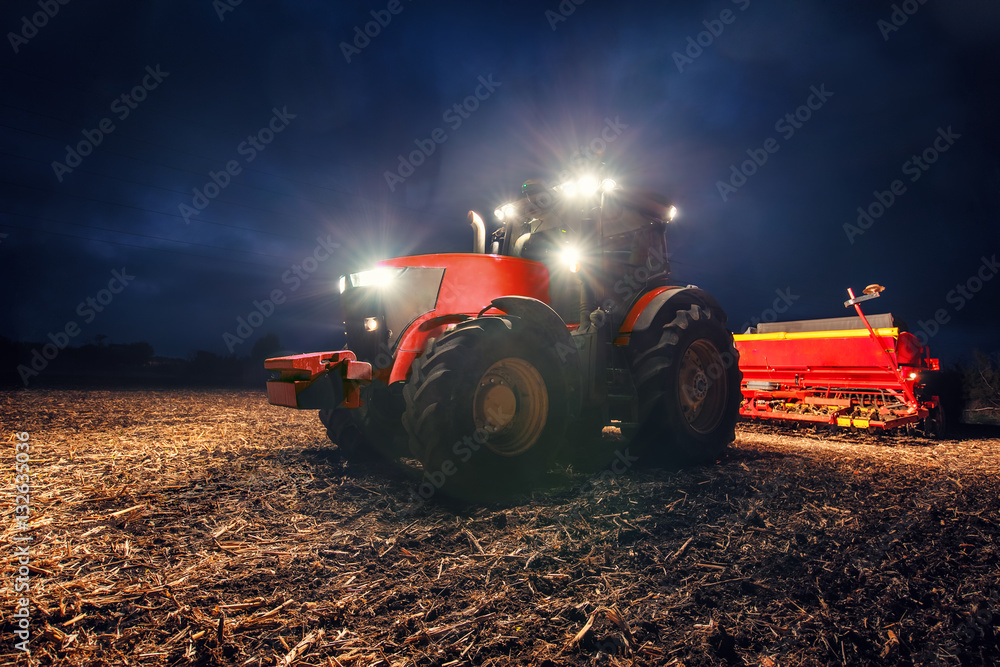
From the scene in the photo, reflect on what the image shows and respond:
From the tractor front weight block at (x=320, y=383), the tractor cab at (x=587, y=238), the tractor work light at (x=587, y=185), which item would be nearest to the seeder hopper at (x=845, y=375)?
the tractor cab at (x=587, y=238)

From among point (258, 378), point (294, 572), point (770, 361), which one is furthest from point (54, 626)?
point (258, 378)

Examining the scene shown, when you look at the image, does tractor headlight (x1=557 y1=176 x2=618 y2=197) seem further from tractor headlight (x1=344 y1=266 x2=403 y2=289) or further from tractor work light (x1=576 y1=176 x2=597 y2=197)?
tractor headlight (x1=344 y1=266 x2=403 y2=289)

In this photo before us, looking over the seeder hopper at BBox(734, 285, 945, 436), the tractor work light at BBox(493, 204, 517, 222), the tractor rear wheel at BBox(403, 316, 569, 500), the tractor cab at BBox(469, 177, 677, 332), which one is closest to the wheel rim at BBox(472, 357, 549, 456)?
the tractor rear wheel at BBox(403, 316, 569, 500)

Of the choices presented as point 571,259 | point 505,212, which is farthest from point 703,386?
point 505,212

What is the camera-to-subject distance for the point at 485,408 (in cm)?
345

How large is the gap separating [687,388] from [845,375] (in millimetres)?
4936

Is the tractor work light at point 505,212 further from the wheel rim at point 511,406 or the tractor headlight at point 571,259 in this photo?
the wheel rim at point 511,406

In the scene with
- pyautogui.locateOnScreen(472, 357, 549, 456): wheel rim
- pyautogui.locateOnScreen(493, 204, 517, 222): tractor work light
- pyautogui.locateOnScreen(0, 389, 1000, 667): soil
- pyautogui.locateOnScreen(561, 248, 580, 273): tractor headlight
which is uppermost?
pyautogui.locateOnScreen(493, 204, 517, 222): tractor work light

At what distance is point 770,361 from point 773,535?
718cm

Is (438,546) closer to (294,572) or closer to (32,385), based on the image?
(294,572)

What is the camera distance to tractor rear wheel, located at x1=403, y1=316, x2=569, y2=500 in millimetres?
3061

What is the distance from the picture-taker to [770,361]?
8.92 metres

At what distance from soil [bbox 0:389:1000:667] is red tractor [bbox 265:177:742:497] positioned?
40 centimetres

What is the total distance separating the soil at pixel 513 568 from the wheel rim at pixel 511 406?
1.34 ft
